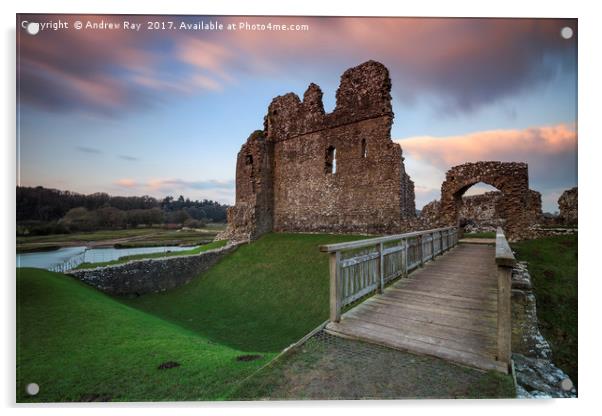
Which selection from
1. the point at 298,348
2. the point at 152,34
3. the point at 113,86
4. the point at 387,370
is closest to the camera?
the point at 387,370

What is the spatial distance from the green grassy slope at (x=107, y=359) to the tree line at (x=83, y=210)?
1017 millimetres

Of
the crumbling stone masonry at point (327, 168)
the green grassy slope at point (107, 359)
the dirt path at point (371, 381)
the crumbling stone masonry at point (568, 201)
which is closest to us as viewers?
the dirt path at point (371, 381)

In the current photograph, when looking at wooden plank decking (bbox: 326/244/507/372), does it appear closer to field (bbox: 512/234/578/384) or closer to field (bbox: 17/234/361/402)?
field (bbox: 512/234/578/384)

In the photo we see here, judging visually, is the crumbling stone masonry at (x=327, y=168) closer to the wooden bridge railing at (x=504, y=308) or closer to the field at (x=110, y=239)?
the field at (x=110, y=239)

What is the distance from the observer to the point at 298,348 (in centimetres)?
363

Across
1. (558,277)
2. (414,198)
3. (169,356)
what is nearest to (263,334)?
(169,356)

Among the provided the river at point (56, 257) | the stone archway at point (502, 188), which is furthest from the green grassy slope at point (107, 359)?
the stone archway at point (502, 188)

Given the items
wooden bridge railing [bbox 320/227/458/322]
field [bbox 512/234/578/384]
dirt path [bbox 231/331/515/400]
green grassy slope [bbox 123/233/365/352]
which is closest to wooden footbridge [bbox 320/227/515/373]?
wooden bridge railing [bbox 320/227/458/322]

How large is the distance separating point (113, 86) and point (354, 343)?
5906 mm

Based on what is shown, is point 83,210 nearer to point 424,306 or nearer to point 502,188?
point 424,306

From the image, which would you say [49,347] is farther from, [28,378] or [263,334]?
[263,334]

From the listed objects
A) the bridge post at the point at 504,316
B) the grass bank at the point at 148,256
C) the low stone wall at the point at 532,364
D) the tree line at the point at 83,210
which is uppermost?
the tree line at the point at 83,210

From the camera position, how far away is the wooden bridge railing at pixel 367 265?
4.35 metres

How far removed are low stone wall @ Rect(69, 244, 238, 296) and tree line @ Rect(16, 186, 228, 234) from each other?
11.1ft
